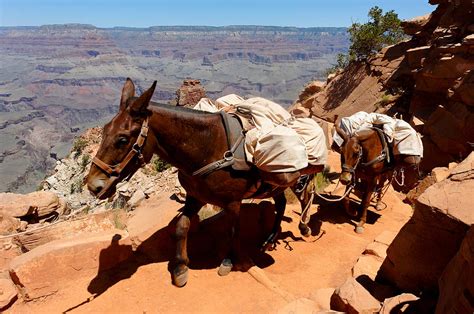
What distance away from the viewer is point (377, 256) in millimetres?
5223

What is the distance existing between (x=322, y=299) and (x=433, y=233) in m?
1.51

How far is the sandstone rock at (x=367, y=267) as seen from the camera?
458 centimetres

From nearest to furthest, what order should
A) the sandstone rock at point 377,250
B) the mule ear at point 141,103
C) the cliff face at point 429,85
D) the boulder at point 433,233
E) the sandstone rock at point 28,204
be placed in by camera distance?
the boulder at point 433,233
the mule ear at point 141,103
the sandstone rock at point 377,250
the sandstone rock at point 28,204
the cliff face at point 429,85

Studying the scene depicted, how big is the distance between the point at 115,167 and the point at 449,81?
12.5m

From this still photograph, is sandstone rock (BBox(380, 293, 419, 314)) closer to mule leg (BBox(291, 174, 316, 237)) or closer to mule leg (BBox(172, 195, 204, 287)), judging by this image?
mule leg (BBox(172, 195, 204, 287))

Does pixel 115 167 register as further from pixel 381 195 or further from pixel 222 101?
pixel 381 195

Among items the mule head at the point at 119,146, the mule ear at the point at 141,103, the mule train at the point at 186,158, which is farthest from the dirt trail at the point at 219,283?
the mule ear at the point at 141,103

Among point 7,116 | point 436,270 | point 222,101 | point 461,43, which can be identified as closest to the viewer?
point 436,270

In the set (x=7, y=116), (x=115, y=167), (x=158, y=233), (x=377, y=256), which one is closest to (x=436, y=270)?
(x=377, y=256)

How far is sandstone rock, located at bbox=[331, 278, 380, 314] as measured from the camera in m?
3.41

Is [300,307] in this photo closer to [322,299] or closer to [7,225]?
[322,299]

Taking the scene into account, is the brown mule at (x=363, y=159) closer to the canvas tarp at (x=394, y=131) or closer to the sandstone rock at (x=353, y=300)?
the canvas tarp at (x=394, y=131)

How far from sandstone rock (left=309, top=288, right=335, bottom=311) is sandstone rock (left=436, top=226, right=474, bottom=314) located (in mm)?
1472

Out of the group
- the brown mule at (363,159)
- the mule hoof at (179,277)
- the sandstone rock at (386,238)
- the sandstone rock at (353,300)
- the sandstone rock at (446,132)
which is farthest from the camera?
the sandstone rock at (446,132)
